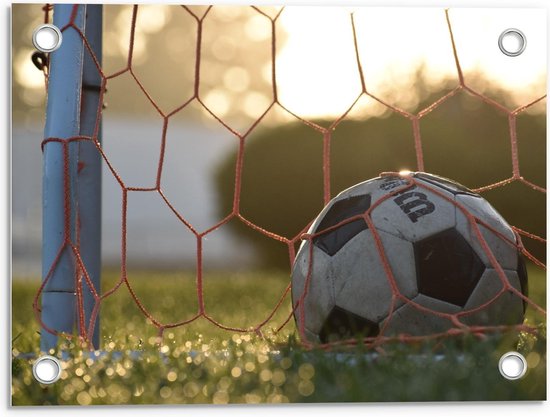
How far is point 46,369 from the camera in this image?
84.5 inches

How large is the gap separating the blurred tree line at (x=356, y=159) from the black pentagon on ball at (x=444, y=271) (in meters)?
2.65

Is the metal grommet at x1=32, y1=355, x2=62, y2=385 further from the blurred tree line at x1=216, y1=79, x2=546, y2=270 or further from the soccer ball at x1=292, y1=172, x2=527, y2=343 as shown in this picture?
the blurred tree line at x1=216, y1=79, x2=546, y2=270

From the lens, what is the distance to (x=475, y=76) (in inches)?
160

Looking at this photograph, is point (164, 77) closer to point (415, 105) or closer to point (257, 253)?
point (415, 105)

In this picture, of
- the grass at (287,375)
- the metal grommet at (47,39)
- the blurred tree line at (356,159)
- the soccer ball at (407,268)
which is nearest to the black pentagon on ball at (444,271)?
the soccer ball at (407,268)

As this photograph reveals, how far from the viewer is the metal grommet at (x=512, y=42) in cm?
236

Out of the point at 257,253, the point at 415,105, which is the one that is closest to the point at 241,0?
the point at 415,105

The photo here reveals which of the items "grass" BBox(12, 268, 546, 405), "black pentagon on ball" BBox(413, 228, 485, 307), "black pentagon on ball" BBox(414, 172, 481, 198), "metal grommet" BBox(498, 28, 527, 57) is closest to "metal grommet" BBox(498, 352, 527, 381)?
"grass" BBox(12, 268, 546, 405)

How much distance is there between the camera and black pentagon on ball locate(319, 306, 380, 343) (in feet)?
7.03

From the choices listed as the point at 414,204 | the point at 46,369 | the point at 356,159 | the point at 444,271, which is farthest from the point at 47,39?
the point at 356,159

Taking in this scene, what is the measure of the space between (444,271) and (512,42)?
0.69 m

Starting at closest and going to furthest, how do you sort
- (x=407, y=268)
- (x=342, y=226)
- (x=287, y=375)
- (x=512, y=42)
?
1. (x=287, y=375)
2. (x=407, y=268)
3. (x=342, y=226)
4. (x=512, y=42)

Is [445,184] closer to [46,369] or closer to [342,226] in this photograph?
[342,226]

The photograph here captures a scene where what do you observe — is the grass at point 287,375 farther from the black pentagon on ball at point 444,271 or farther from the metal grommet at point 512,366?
the black pentagon on ball at point 444,271
